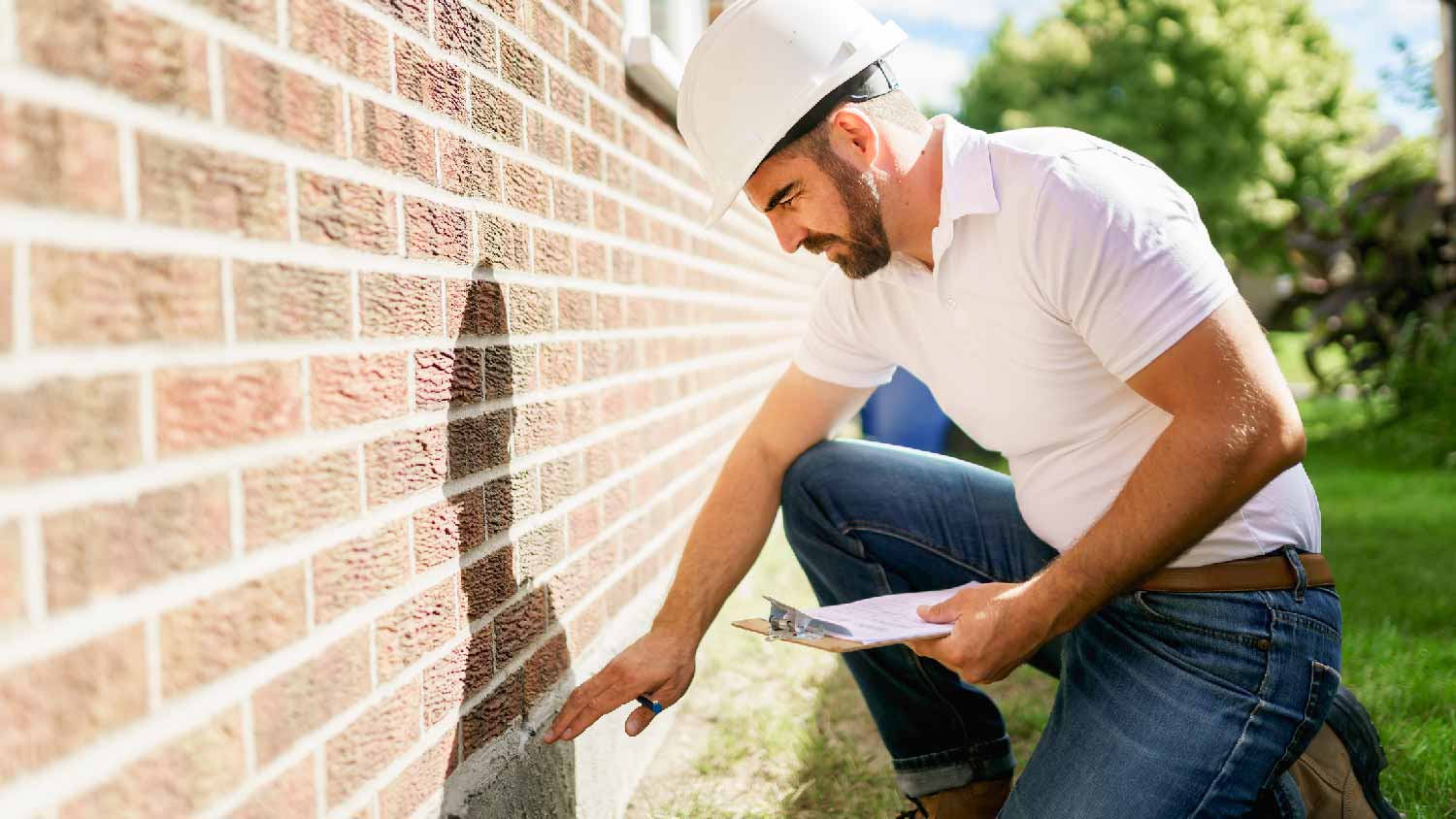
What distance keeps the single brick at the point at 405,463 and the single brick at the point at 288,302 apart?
0.17 meters

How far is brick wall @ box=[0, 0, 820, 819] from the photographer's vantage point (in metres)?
0.85

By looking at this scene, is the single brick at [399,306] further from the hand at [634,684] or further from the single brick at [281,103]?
the hand at [634,684]

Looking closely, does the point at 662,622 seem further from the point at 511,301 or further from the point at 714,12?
the point at 714,12

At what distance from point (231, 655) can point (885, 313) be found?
1537 mm

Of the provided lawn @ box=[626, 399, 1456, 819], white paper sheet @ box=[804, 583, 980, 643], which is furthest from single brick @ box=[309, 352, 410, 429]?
lawn @ box=[626, 399, 1456, 819]

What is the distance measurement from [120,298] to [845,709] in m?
2.46

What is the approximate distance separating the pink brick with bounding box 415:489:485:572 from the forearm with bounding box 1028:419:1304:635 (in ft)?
2.93

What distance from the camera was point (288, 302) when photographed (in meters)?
1.17

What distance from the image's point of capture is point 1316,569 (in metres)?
1.95

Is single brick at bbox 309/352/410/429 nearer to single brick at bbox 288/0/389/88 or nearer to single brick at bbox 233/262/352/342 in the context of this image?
single brick at bbox 233/262/352/342

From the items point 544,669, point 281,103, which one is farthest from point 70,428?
point 544,669

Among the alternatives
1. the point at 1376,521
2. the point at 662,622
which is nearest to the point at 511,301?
the point at 662,622

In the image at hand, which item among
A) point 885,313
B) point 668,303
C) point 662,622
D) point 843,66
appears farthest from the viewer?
point 668,303

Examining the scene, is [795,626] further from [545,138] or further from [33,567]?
[33,567]
